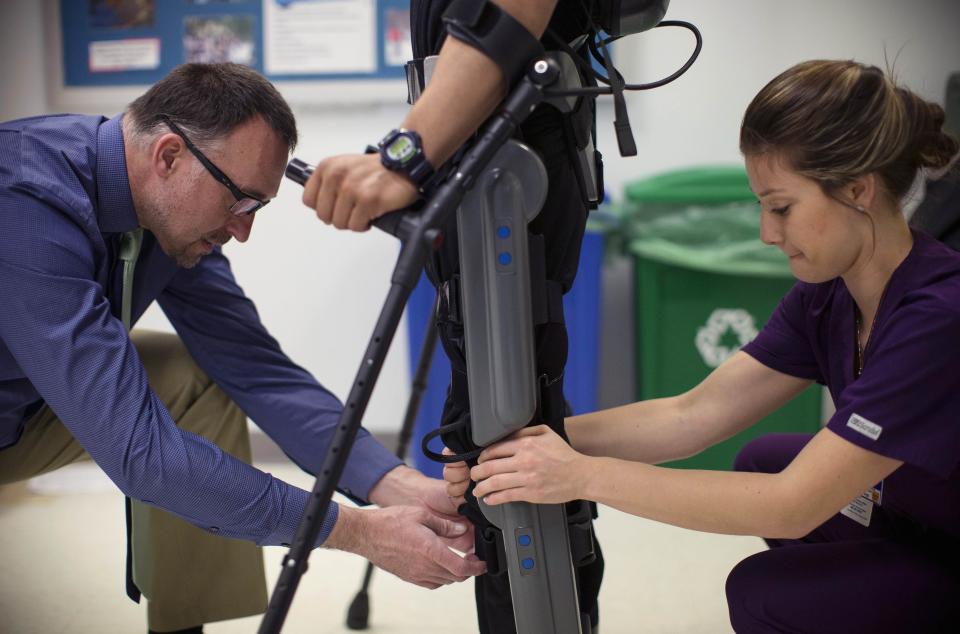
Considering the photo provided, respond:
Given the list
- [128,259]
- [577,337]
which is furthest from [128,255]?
[577,337]

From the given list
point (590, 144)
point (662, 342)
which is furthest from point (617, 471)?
point (662, 342)

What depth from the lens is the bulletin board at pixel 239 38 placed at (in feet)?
9.55

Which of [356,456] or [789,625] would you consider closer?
[789,625]

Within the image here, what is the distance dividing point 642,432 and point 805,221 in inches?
17.2

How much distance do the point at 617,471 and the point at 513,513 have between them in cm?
14

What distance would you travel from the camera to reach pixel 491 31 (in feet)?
3.28

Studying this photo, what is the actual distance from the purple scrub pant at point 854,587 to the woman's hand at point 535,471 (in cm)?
32

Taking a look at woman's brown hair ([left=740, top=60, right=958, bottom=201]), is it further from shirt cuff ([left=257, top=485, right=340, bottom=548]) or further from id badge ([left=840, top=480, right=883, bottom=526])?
shirt cuff ([left=257, top=485, right=340, bottom=548])

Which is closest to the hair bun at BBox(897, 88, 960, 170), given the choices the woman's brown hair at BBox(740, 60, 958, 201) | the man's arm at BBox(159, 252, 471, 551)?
the woman's brown hair at BBox(740, 60, 958, 201)

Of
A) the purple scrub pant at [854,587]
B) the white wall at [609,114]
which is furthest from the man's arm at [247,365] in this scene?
the white wall at [609,114]

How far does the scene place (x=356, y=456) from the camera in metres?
1.62

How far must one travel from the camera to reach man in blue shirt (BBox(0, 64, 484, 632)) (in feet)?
4.05

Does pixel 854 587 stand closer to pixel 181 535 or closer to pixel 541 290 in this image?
pixel 541 290

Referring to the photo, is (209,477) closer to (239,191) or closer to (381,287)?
(239,191)
